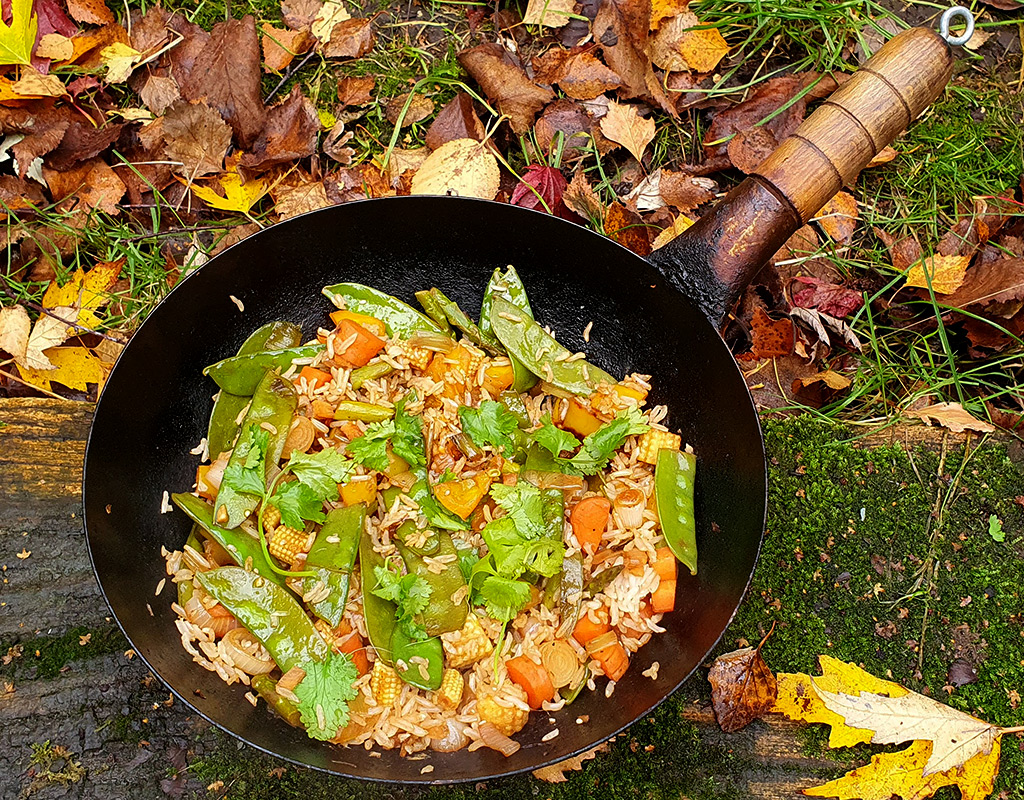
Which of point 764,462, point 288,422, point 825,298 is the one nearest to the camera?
point 764,462

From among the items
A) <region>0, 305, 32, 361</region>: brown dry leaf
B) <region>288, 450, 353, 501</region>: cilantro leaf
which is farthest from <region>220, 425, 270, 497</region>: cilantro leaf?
<region>0, 305, 32, 361</region>: brown dry leaf

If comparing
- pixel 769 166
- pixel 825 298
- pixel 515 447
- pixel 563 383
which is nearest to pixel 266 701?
pixel 515 447

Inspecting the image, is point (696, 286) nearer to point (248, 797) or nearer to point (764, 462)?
point (764, 462)

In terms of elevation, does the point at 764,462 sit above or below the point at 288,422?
above

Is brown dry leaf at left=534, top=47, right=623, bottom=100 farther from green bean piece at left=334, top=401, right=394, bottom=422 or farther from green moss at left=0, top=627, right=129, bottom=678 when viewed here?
green moss at left=0, top=627, right=129, bottom=678

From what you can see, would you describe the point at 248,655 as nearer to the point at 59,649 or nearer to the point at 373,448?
the point at 59,649

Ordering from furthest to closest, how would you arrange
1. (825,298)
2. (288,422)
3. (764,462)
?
A: (825,298) < (288,422) < (764,462)

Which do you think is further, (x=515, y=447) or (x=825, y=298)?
(x=825, y=298)

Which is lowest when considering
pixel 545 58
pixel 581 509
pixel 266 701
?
pixel 266 701

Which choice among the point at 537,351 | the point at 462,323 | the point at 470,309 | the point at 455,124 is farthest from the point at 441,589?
the point at 455,124
